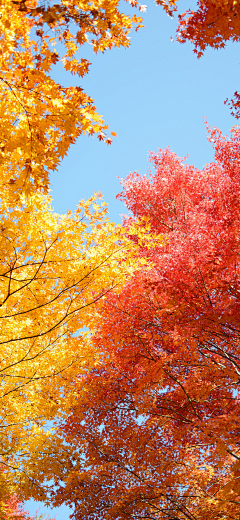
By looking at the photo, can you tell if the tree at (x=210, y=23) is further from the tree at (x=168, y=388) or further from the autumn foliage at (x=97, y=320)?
the tree at (x=168, y=388)

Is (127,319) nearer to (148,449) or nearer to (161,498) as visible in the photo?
(148,449)

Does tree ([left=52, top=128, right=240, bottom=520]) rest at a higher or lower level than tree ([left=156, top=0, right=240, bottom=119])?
lower

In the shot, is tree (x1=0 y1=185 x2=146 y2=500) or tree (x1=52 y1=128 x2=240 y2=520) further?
tree (x1=52 y1=128 x2=240 y2=520)

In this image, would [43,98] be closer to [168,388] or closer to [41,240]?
[41,240]

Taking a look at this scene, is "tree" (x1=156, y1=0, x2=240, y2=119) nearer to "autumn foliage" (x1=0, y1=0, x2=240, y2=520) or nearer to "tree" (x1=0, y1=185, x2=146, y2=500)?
"autumn foliage" (x1=0, y1=0, x2=240, y2=520)

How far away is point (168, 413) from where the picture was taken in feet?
26.8

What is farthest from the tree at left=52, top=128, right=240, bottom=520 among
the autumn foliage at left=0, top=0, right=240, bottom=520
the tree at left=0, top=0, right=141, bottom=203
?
the tree at left=0, top=0, right=141, bottom=203

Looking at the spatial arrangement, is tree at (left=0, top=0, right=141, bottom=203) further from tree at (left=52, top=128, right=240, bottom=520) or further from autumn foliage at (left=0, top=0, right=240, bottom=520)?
tree at (left=52, top=128, right=240, bottom=520)

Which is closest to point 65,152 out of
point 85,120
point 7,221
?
point 85,120

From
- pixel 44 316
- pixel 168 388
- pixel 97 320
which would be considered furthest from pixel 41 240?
pixel 168 388

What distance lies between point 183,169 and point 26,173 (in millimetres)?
12698

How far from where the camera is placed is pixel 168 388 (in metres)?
8.61

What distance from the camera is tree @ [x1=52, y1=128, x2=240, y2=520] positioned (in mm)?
6023

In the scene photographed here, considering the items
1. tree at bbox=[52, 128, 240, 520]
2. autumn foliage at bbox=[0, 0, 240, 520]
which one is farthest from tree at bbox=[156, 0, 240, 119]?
tree at bbox=[52, 128, 240, 520]
